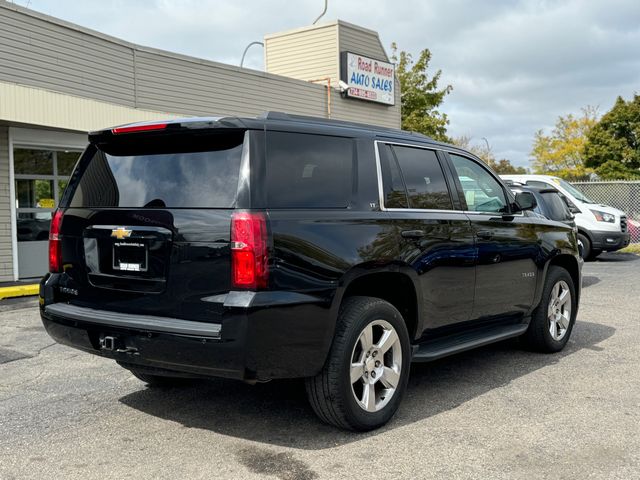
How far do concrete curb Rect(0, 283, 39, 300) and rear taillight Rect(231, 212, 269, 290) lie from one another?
8052mm

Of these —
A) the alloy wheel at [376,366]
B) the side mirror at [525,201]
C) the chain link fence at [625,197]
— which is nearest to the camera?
the alloy wheel at [376,366]

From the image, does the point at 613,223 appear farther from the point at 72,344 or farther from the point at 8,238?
the point at 72,344

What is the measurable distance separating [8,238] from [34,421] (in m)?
8.33

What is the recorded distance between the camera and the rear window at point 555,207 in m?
10.6

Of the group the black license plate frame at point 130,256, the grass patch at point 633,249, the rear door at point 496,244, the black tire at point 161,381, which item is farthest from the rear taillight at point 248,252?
the grass patch at point 633,249

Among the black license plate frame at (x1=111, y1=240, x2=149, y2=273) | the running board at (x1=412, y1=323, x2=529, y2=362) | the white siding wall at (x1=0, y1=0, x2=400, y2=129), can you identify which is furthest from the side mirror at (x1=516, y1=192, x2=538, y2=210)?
the white siding wall at (x1=0, y1=0, x2=400, y2=129)

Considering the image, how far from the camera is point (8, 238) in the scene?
11867mm

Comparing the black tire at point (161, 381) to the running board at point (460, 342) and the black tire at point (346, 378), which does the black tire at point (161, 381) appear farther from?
the running board at point (460, 342)

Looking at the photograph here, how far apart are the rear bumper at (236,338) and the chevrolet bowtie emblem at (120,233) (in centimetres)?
46

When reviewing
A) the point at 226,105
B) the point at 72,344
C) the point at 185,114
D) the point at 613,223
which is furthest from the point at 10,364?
the point at 613,223

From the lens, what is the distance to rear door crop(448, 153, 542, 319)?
5.28 meters

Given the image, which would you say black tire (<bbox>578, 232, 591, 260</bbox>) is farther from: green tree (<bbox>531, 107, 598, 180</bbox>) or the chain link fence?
green tree (<bbox>531, 107, 598, 180</bbox>)

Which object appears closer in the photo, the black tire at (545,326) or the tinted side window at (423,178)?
the tinted side window at (423,178)

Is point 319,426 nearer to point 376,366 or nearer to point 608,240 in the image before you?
point 376,366
